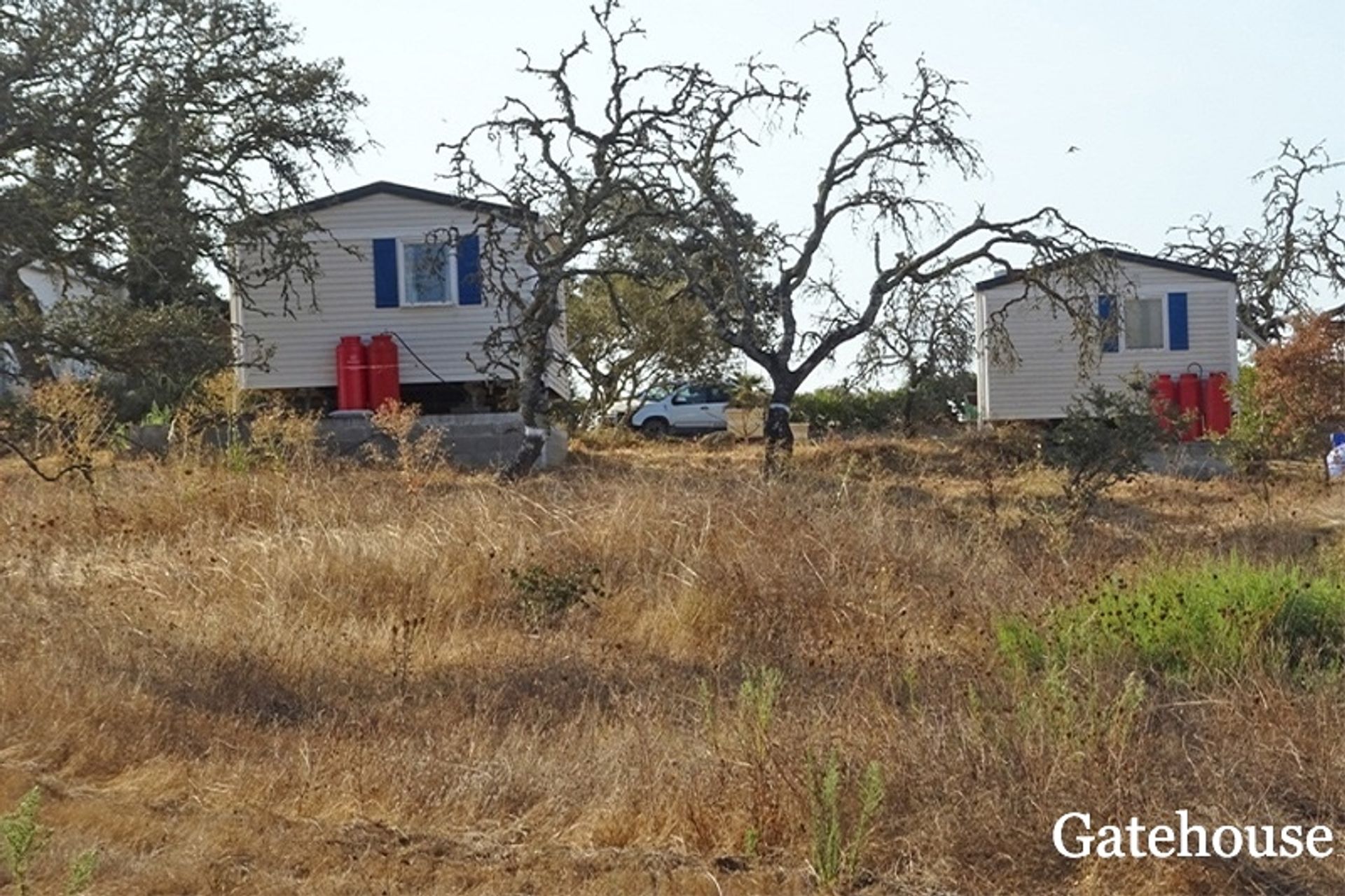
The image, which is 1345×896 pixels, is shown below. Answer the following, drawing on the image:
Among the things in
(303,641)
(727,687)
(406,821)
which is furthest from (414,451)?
(406,821)

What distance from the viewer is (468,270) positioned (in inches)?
1011

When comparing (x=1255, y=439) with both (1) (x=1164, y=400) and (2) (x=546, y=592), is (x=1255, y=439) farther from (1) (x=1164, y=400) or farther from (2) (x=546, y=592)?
(2) (x=546, y=592)

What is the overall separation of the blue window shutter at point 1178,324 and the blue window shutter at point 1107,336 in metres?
0.98

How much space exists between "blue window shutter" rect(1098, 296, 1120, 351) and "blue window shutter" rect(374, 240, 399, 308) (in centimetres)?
1062

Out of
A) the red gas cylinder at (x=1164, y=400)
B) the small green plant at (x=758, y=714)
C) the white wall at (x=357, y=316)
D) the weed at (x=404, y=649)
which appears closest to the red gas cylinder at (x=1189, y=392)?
the red gas cylinder at (x=1164, y=400)

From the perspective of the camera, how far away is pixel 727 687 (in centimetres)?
886

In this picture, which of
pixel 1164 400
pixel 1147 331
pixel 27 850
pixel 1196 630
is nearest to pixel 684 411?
pixel 1147 331

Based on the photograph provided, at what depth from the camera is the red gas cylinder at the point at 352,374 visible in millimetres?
25453

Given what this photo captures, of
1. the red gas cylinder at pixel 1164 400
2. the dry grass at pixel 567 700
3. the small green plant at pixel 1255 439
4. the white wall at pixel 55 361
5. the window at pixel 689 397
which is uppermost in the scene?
the white wall at pixel 55 361

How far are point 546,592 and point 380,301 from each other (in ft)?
52.6

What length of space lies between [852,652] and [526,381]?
12.8 meters

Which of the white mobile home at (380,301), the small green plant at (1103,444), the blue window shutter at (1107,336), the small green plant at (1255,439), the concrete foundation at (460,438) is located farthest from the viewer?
the white mobile home at (380,301)

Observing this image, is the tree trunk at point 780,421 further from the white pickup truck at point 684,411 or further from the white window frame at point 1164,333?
the white pickup truck at point 684,411

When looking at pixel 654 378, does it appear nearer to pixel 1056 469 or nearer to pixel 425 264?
pixel 425 264
